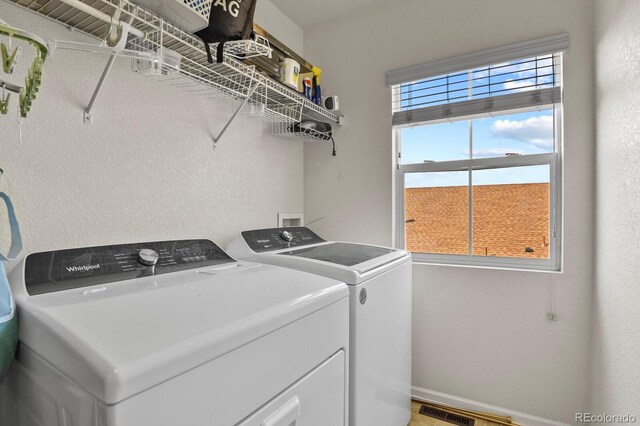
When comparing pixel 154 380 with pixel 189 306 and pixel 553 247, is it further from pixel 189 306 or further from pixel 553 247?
pixel 553 247

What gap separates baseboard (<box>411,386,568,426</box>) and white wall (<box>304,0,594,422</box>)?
0.12 ft

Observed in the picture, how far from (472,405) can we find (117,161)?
7.99 ft

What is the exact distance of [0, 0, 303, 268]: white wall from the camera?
3.73ft

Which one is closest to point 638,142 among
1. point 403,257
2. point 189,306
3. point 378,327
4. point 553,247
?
point 553,247

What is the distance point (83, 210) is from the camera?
1269 millimetres

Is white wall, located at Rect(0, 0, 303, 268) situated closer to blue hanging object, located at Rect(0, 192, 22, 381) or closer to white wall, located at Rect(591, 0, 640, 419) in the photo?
blue hanging object, located at Rect(0, 192, 22, 381)

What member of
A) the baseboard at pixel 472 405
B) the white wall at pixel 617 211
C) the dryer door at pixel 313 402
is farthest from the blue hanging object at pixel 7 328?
the baseboard at pixel 472 405

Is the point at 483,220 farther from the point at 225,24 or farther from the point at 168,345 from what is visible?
the point at 168,345

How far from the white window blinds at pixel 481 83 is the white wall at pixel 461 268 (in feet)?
0.26

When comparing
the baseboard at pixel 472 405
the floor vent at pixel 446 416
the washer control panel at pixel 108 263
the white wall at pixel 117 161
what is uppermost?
the white wall at pixel 117 161

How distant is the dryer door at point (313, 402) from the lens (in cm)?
82

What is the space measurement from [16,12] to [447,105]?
2.16 meters

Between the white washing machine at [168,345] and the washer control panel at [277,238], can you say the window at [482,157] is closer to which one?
the washer control panel at [277,238]

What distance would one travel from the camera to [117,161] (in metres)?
1.37
